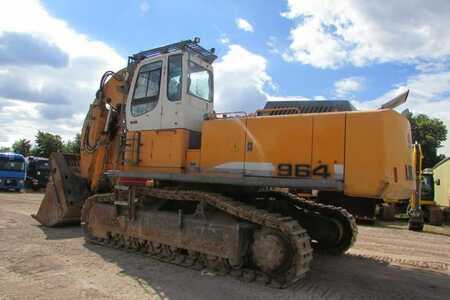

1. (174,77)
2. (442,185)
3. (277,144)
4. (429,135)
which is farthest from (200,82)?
(429,135)

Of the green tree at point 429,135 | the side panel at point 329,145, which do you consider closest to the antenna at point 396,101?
the side panel at point 329,145

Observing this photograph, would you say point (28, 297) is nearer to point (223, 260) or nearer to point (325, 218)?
point (223, 260)

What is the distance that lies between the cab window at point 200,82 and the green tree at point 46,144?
5683cm

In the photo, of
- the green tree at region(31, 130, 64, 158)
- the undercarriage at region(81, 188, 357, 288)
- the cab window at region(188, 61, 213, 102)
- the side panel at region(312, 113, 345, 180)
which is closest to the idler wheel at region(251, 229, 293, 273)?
the undercarriage at region(81, 188, 357, 288)

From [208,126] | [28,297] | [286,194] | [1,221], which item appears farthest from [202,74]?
[1,221]

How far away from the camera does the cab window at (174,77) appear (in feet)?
26.8

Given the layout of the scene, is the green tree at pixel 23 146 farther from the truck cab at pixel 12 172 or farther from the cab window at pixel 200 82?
the cab window at pixel 200 82

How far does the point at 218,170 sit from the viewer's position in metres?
7.52

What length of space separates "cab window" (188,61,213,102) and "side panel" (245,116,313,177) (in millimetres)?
1672

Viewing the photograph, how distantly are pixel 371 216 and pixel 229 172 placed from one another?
2.60m

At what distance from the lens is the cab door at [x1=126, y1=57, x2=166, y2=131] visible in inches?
332

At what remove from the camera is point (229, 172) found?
24.2 ft

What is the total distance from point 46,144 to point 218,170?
59305 millimetres

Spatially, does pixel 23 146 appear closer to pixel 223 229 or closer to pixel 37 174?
pixel 37 174
